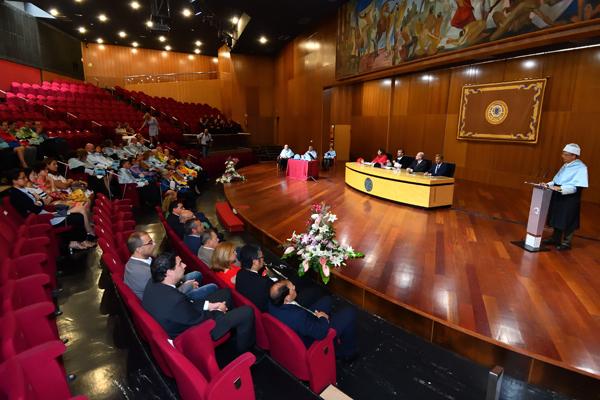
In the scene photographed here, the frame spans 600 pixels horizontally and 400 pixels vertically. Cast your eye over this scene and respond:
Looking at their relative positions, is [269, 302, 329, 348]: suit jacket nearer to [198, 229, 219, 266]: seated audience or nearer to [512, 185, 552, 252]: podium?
[198, 229, 219, 266]: seated audience

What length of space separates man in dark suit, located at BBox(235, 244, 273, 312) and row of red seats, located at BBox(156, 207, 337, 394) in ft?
0.16

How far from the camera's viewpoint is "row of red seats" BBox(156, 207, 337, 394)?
1766 mm

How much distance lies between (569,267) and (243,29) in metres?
11.3

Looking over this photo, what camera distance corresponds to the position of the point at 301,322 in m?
1.85

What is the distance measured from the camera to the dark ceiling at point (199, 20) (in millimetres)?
9461

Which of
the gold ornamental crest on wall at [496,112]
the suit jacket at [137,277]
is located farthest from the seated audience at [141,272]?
the gold ornamental crest on wall at [496,112]

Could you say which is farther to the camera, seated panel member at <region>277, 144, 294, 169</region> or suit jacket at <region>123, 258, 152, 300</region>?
seated panel member at <region>277, 144, 294, 169</region>

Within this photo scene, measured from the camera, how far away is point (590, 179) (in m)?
5.98

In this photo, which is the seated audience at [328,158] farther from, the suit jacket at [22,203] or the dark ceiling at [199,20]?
the suit jacket at [22,203]

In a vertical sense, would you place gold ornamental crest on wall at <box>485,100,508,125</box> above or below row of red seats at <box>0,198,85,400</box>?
above

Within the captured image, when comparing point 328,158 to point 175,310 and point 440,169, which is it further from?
point 175,310

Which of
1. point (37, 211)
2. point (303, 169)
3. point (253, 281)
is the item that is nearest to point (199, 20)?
point (303, 169)

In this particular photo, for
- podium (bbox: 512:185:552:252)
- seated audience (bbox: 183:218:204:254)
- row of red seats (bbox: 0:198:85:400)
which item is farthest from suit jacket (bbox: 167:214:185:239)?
podium (bbox: 512:185:552:252)

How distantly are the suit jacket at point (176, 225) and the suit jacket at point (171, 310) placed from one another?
1.64 meters
